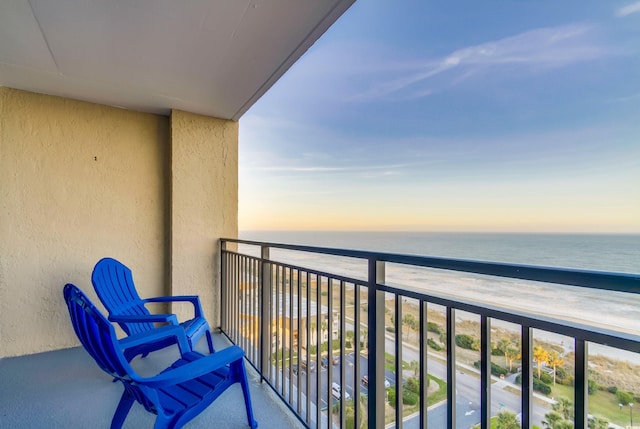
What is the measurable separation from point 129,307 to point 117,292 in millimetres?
157

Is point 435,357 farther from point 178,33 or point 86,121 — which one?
point 86,121

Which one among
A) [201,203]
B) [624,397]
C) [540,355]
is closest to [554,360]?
[540,355]

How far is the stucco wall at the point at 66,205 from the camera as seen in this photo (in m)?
2.72

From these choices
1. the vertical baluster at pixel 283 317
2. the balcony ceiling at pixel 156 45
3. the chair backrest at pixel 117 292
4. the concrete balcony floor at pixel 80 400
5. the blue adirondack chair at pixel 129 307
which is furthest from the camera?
the chair backrest at pixel 117 292

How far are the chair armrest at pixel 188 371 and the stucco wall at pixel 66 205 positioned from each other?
2.04m

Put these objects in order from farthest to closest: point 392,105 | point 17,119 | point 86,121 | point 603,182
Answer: point 392,105 → point 603,182 → point 86,121 → point 17,119

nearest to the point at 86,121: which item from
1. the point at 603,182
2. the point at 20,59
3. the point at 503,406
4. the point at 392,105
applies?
the point at 20,59

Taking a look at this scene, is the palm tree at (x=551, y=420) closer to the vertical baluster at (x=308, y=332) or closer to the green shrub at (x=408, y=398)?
the green shrub at (x=408, y=398)

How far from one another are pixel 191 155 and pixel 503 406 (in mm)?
3229

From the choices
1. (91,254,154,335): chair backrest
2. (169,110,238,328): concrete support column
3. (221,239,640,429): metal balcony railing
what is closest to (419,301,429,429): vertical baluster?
(221,239,640,429): metal balcony railing

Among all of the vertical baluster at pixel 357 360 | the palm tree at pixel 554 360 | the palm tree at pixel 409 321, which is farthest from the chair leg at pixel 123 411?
the palm tree at pixel 554 360

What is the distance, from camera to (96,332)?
143 cm

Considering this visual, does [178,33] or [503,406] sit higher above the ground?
[178,33]

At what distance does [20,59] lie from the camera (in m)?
2.24
